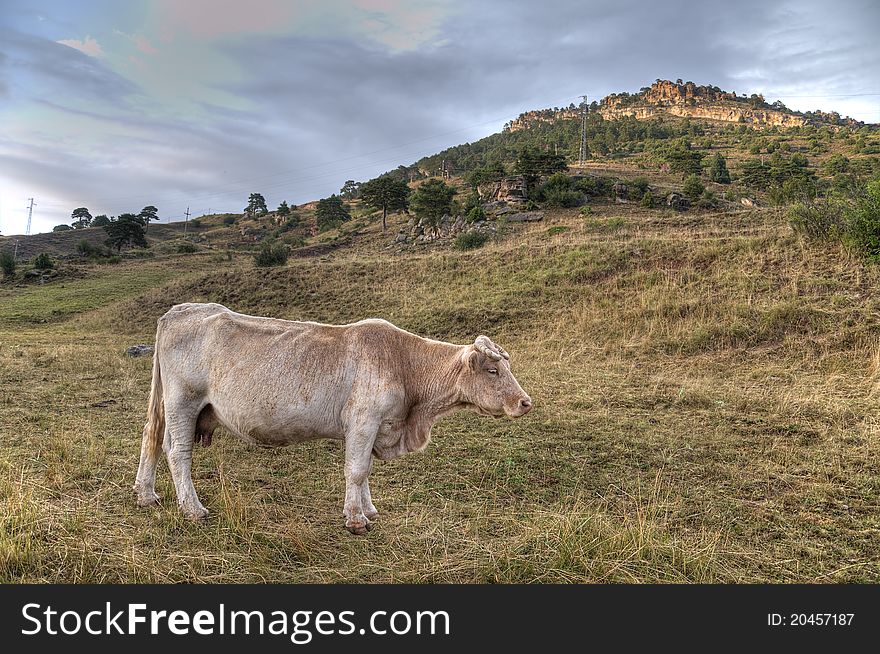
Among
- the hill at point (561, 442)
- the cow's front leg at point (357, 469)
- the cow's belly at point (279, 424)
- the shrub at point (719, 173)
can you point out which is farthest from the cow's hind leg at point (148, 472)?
the shrub at point (719, 173)

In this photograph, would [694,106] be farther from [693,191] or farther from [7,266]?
[7,266]

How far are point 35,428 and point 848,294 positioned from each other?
1958 cm

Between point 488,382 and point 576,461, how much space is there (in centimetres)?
285

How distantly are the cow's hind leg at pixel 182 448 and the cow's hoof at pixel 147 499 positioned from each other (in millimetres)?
226

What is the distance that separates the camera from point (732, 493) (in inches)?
247

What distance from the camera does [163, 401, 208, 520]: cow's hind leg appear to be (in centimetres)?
525

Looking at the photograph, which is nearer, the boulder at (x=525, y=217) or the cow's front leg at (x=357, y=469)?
the cow's front leg at (x=357, y=469)

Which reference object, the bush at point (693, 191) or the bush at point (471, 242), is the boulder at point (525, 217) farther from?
the bush at point (693, 191)

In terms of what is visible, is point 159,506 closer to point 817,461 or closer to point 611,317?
point 817,461

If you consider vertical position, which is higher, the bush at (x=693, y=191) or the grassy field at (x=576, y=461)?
the bush at (x=693, y=191)

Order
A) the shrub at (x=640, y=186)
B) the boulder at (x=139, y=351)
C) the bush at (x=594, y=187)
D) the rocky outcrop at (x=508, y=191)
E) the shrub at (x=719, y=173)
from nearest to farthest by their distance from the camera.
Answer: the boulder at (x=139, y=351) < the shrub at (x=640, y=186) < the bush at (x=594, y=187) < the rocky outcrop at (x=508, y=191) < the shrub at (x=719, y=173)

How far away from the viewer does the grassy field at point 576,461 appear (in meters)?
4.25

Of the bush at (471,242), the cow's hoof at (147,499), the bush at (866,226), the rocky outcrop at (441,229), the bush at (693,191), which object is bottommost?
the cow's hoof at (147,499)

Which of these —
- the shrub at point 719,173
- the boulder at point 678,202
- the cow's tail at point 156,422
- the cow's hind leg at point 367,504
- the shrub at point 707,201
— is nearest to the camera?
the cow's hind leg at point 367,504
